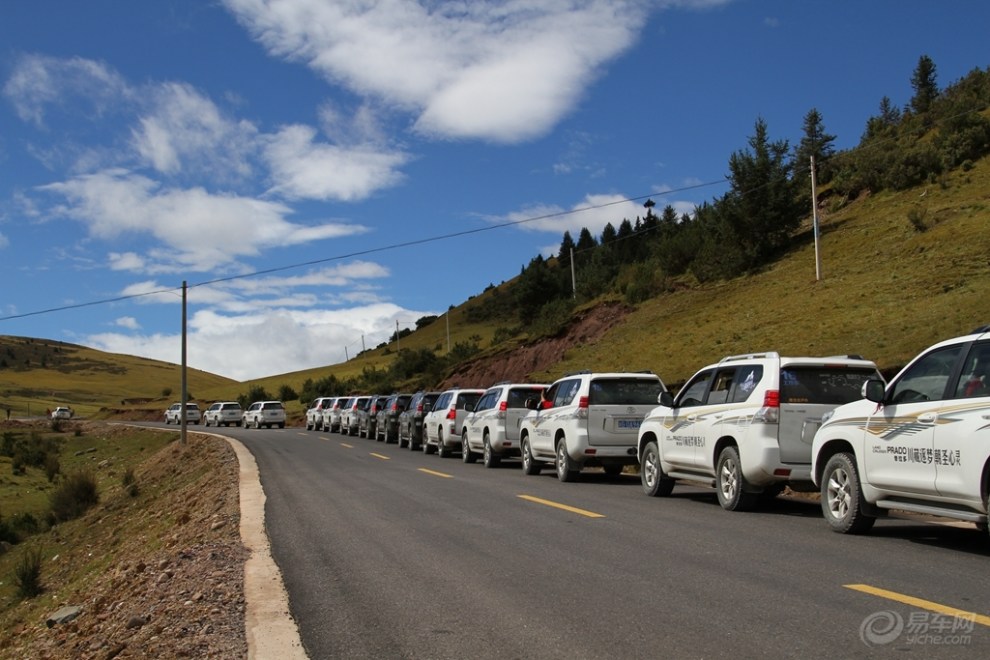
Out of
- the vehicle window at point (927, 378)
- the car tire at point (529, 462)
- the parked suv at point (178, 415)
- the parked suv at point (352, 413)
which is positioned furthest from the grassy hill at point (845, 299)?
the parked suv at point (178, 415)

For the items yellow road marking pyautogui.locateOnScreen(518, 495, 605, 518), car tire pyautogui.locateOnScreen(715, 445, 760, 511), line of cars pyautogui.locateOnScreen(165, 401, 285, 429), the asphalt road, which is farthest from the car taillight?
line of cars pyautogui.locateOnScreen(165, 401, 285, 429)

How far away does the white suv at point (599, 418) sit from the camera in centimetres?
1591

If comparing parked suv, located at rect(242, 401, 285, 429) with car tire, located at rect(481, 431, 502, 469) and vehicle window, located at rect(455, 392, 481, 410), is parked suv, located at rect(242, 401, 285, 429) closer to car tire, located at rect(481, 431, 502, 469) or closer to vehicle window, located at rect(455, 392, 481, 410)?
vehicle window, located at rect(455, 392, 481, 410)

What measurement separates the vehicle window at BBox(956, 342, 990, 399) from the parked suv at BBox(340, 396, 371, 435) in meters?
34.5

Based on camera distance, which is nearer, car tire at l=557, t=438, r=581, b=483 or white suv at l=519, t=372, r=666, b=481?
white suv at l=519, t=372, r=666, b=481

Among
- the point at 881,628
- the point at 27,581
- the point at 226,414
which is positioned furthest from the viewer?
the point at 226,414

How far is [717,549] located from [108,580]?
829 centimetres

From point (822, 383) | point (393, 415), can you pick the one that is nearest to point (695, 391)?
point (822, 383)

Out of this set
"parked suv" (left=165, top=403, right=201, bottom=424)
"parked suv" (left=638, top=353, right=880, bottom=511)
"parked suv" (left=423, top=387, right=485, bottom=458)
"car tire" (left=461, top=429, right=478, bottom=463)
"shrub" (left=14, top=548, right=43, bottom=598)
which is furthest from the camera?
"parked suv" (left=165, top=403, right=201, bottom=424)

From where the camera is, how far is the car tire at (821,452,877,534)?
9.38m

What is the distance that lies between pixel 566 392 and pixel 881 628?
11.5m

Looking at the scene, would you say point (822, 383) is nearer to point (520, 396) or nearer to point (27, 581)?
point (520, 396)

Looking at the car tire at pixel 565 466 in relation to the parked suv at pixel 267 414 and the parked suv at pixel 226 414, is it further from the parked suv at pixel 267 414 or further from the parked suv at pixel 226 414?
the parked suv at pixel 226 414

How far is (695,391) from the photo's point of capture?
13.2m
